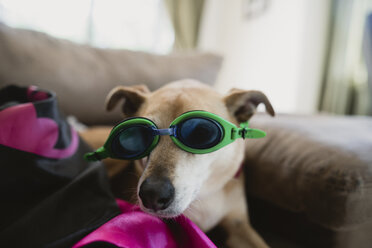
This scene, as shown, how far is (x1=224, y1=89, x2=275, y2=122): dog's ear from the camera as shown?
78 cm

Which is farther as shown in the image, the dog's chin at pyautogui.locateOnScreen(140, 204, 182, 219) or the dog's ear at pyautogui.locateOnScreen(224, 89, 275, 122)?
the dog's ear at pyautogui.locateOnScreen(224, 89, 275, 122)

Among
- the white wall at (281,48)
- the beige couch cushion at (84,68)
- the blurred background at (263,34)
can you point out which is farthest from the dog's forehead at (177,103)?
the white wall at (281,48)

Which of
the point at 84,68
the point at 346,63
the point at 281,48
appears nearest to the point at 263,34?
the point at 281,48

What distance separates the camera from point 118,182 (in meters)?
0.92

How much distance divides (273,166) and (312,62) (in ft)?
8.32

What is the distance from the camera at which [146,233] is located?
0.49 meters

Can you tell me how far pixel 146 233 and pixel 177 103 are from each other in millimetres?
358

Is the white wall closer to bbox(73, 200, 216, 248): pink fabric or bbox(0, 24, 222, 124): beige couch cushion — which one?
bbox(0, 24, 222, 124): beige couch cushion

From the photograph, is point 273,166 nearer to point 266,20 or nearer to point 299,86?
point 299,86

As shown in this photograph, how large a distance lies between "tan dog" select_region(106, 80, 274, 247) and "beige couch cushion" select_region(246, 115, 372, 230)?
123mm

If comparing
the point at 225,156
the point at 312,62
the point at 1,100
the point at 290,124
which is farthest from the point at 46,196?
the point at 312,62

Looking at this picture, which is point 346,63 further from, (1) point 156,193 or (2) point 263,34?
(1) point 156,193

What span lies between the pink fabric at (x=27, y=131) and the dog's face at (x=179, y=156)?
9.6 inches

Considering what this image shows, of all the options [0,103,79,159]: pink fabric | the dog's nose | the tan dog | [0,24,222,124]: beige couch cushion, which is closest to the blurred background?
[0,24,222,124]: beige couch cushion
